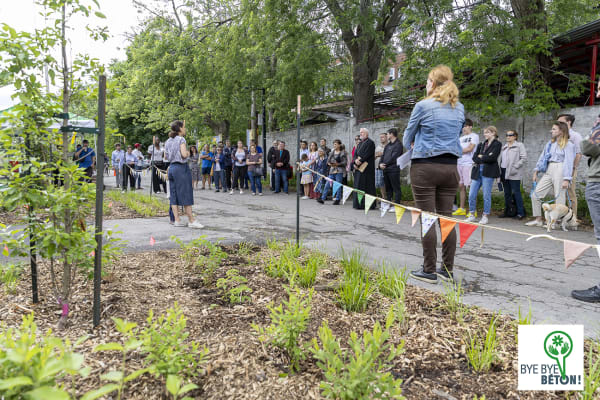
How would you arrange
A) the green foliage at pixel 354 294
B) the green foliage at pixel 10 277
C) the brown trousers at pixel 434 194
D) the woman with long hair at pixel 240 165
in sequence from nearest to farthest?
1. the green foliage at pixel 354 294
2. the green foliage at pixel 10 277
3. the brown trousers at pixel 434 194
4. the woman with long hair at pixel 240 165

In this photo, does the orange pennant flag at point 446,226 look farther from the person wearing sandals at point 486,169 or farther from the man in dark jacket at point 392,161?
the man in dark jacket at point 392,161

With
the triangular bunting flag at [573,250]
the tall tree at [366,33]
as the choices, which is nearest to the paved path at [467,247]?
the triangular bunting flag at [573,250]

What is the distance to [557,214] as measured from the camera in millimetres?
7160

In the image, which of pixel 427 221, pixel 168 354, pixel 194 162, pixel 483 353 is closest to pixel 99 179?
pixel 168 354

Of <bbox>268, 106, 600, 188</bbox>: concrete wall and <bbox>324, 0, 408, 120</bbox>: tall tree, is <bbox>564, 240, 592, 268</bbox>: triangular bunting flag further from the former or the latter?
<bbox>324, 0, 408, 120</bbox>: tall tree

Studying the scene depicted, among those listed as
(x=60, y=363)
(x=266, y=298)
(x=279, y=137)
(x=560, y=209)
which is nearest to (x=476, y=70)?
(x=560, y=209)

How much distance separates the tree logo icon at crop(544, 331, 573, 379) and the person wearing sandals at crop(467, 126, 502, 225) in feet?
20.3

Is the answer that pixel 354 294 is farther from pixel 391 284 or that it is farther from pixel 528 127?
pixel 528 127

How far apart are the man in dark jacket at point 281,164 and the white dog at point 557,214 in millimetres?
8769

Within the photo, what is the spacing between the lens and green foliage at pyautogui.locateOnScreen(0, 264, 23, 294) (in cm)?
338

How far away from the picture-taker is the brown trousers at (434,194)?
3.99 metres

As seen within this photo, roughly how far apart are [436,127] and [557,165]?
4643 millimetres

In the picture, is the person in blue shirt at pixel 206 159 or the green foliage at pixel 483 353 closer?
the green foliage at pixel 483 353

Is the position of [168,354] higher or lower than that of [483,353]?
higher
